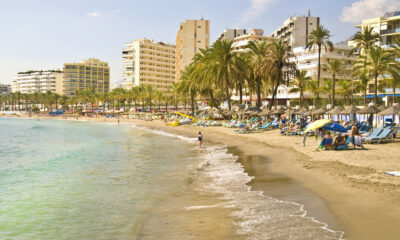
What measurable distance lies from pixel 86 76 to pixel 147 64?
53.8 meters

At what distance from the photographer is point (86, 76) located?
168 m

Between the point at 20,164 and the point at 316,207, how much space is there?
60.8 feet

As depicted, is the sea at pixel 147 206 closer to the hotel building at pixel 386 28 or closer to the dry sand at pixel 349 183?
the dry sand at pixel 349 183

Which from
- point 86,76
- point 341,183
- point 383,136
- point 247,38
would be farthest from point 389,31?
point 86,76

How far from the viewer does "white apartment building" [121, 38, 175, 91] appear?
418ft

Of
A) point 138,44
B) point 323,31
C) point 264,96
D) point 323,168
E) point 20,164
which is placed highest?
point 138,44

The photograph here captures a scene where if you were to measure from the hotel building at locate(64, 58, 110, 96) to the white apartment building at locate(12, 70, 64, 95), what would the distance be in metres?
18.0

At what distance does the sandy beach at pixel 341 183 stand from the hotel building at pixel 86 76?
14970 cm

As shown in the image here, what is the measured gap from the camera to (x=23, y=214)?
10.0 metres

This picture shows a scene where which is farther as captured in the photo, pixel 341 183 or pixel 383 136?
pixel 383 136

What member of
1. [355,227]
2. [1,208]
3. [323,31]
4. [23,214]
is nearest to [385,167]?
[355,227]

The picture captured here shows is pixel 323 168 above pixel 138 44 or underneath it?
underneath

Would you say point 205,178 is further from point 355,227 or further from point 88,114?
point 88,114

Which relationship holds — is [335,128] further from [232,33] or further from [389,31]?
[232,33]
